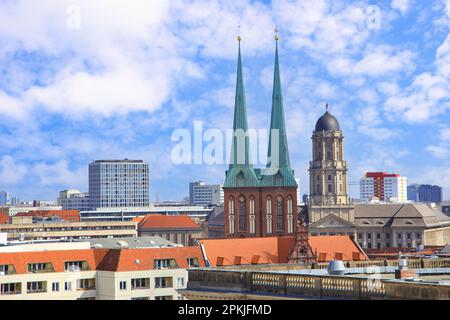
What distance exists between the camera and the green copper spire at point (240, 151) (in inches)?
5027

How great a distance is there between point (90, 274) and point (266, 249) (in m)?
26.3

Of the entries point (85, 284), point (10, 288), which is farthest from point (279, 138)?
point (10, 288)

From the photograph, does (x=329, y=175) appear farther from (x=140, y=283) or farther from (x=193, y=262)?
(x=140, y=283)

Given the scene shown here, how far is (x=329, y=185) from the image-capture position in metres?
173

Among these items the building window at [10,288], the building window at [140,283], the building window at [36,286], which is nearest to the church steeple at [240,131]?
the building window at [140,283]

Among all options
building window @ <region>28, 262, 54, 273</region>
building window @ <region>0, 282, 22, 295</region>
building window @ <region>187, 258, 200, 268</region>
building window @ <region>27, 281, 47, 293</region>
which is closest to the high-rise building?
building window @ <region>187, 258, 200, 268</region>

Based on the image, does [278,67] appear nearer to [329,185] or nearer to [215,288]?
[329,185]

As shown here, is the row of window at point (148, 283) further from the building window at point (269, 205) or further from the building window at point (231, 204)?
the building window at point (231, 204)

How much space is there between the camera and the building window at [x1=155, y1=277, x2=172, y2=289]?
7069 centimetres

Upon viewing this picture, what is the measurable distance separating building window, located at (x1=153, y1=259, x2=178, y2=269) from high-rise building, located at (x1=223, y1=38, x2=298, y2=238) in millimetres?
57566

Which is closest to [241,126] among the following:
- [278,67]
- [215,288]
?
[278,67]
